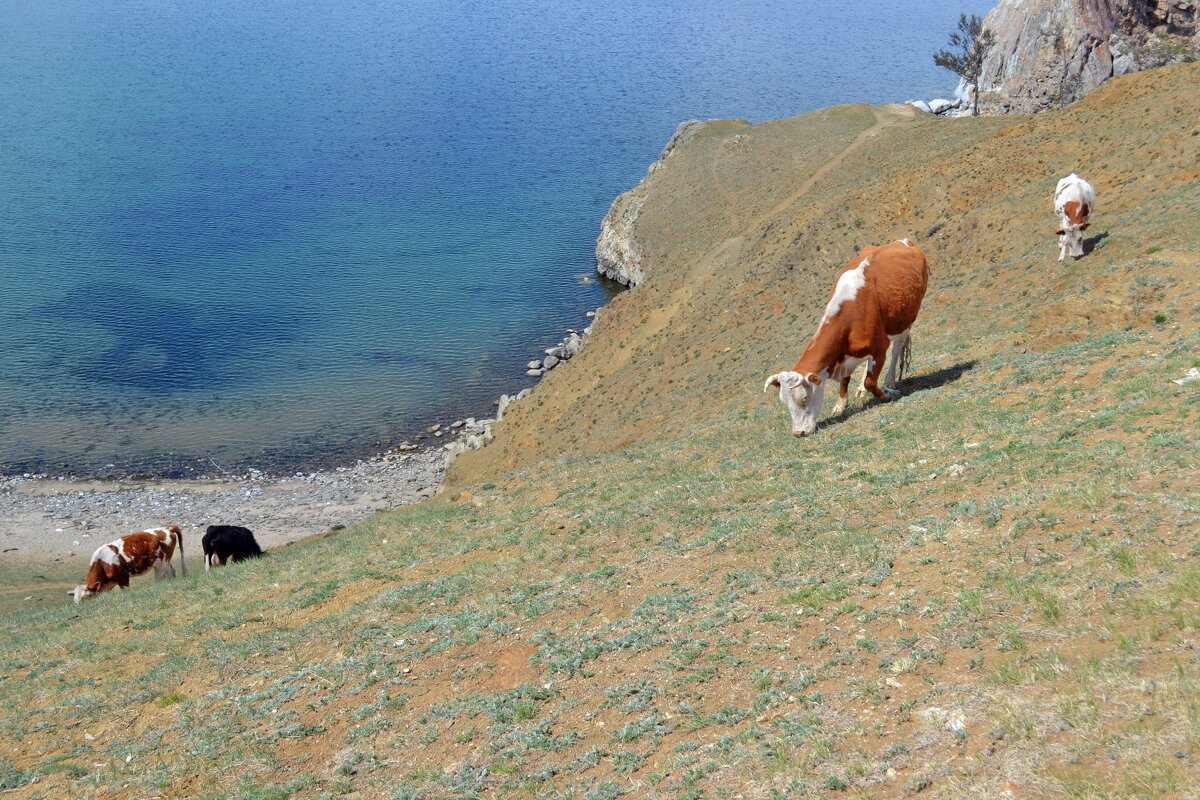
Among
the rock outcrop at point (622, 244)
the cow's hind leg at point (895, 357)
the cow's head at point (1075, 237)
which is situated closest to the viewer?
the cow's hind leg at point (895, 357)

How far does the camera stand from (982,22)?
95.1 m

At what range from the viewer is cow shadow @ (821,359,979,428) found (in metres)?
22.9

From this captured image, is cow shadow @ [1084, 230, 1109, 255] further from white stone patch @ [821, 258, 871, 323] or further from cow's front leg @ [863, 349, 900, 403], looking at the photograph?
white stone patch @ [821, 258, 871, 323]

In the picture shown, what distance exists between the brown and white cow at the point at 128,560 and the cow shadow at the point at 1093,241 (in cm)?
2969

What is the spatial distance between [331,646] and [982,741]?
1088cm

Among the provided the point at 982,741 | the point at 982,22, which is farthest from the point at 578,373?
the point at 982,22

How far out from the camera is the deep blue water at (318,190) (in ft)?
185

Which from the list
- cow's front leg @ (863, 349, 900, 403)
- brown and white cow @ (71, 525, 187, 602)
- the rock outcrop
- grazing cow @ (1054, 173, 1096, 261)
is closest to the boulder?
the rock outcrop

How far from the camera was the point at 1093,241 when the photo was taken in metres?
31.7

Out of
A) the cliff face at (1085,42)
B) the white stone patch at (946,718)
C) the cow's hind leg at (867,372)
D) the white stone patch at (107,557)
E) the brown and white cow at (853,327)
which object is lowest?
the white stone patch at (946,718)

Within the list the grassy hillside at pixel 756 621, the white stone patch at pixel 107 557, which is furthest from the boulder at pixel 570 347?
the white stone patch at pixel 107 557

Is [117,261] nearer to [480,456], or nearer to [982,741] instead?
[480,456]

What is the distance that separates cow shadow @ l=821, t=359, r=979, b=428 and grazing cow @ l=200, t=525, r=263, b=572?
17.7 meters

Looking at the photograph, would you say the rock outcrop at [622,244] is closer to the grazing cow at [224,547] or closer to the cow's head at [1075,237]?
the cow's head at [1075,237]
